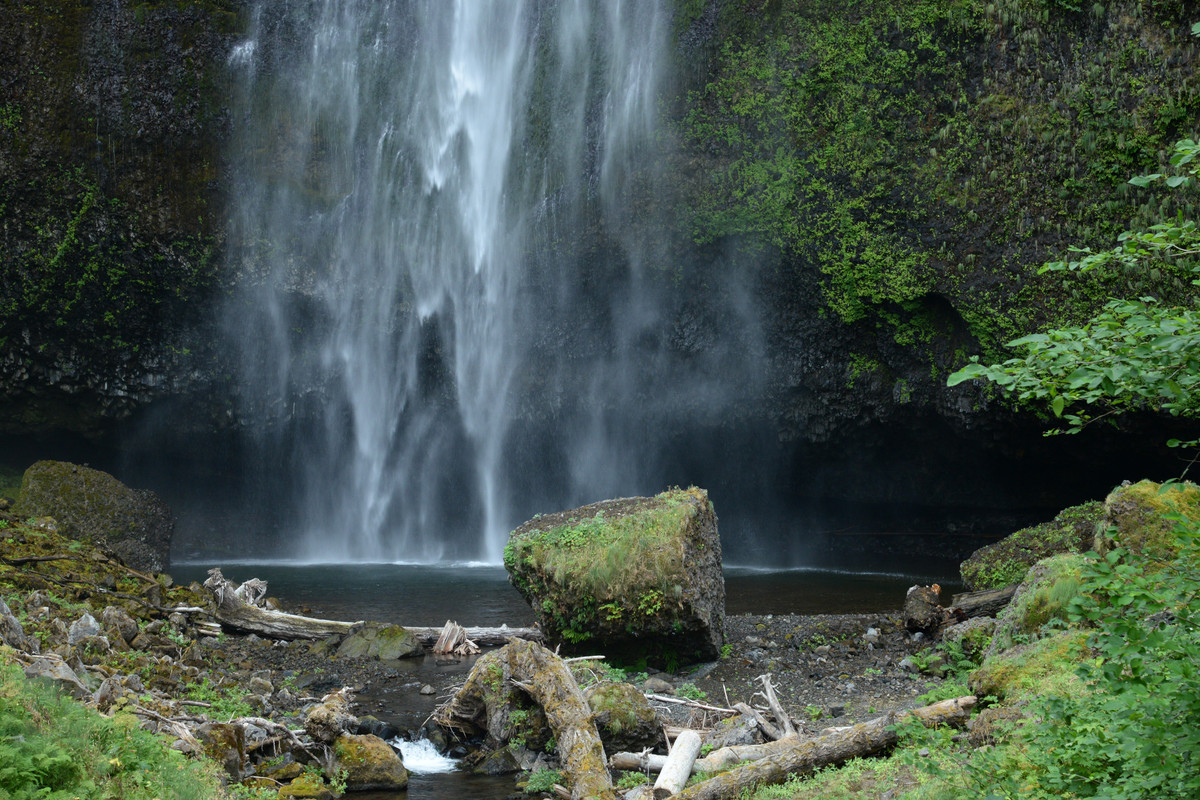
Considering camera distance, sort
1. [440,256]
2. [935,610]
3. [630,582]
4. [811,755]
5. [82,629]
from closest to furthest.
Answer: [811,755]
[82,629]
[630,582]
[935,610]
[440,256]

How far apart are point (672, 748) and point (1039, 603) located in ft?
11.3

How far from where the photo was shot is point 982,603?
9398 mm

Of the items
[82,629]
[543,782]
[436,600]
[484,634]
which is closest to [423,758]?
[543,782]

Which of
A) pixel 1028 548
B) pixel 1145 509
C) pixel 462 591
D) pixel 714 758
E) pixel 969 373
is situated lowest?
pixel 462 591

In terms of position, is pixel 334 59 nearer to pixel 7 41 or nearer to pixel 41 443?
pixel 7 41

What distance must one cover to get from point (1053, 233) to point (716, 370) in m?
8.46

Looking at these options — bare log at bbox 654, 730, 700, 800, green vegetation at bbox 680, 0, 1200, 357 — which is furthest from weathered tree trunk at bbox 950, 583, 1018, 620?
green vegetation at bbox 680, 0, 1200, 357

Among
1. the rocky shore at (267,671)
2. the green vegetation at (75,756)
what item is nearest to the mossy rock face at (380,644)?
the rocky shore at (267,671)

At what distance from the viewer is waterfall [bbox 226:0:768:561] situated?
21.5 meters

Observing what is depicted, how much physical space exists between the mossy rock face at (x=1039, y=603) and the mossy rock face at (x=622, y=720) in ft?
10.2

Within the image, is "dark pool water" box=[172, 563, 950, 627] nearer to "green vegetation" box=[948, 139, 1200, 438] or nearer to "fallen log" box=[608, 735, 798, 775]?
"fallen log" box=[608, 735, 798, 775]

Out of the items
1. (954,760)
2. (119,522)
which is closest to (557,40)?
(119,522)

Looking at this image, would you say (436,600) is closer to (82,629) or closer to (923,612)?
(82,629)

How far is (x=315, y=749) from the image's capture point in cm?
632
